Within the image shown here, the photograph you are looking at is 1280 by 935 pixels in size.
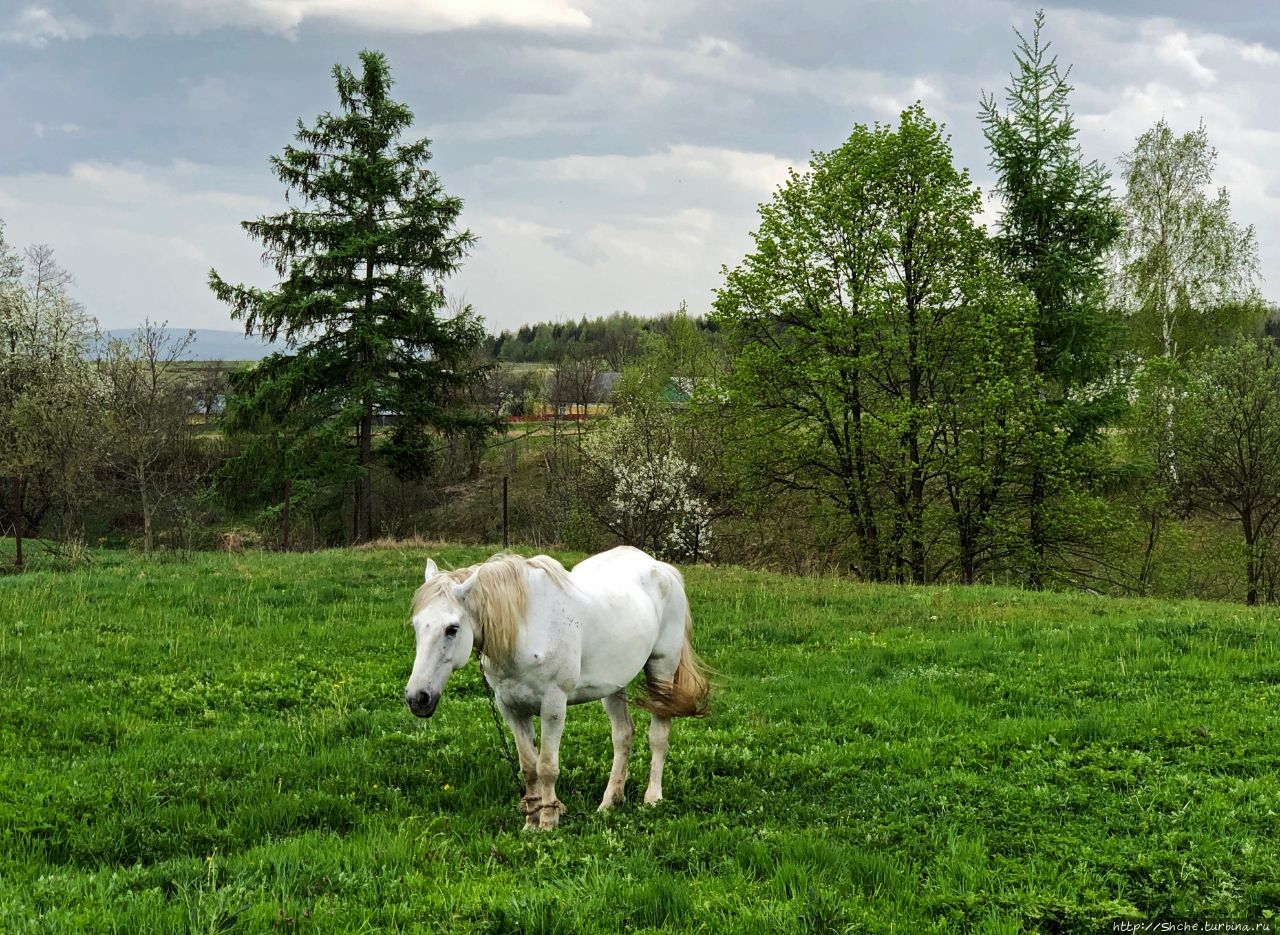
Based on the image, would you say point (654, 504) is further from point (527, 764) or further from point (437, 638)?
point (437, 638)

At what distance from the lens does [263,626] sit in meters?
11.7

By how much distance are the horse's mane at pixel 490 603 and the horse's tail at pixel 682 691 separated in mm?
1557

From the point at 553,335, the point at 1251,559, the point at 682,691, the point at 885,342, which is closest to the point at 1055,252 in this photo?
the point at 885,342

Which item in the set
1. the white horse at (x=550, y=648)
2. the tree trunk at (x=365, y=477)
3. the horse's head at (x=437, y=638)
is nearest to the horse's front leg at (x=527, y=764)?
the white horse at (x=550, y=648)

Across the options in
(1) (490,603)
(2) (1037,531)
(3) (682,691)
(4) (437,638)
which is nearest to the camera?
(4) (437,638)

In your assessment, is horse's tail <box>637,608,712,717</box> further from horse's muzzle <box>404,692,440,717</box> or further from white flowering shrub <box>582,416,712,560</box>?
white flowering shrub <box>582,416,712,560</box>

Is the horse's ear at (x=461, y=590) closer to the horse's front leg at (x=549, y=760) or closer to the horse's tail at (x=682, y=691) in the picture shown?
the horse's front leg at (x=549, y=760)

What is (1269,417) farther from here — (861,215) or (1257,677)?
(1257,677)

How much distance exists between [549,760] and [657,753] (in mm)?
1084

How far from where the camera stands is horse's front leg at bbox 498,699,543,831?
18.7ft

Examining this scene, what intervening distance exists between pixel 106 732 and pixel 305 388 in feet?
81.2

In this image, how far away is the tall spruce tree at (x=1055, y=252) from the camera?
907 inches

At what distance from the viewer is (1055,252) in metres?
23.2

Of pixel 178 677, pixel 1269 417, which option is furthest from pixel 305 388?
pixel 1269 417
